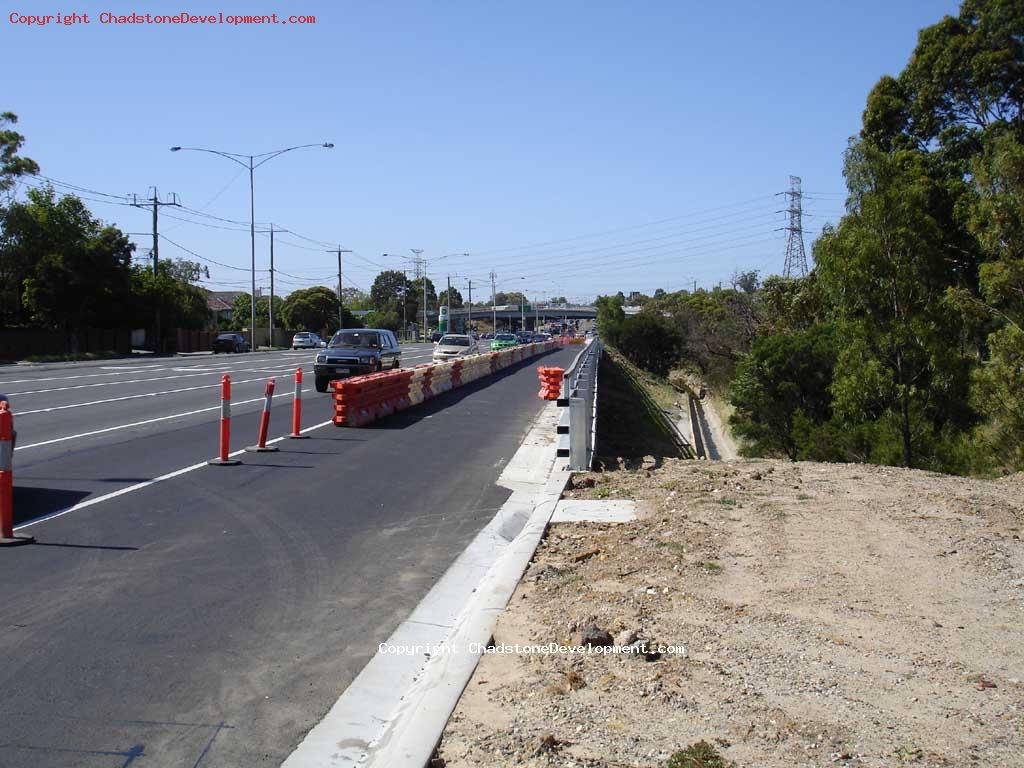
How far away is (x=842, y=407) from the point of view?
1085 inches

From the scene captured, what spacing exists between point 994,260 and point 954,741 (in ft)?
79.7

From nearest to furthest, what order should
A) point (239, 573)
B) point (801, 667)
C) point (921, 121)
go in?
point (801, 667) → point (239, 573) → point (921, 121)

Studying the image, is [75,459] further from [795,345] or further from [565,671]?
[795,345]

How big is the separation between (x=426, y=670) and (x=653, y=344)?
82.8 meters

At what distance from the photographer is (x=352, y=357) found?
25.2 meters

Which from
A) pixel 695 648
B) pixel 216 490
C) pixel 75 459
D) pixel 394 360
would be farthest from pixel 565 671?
pixel 394 360

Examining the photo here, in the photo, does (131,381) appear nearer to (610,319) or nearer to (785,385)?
(785,385)

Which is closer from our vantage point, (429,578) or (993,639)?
(993,639)

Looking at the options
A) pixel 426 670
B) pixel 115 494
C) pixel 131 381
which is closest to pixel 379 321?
pixel 131 381

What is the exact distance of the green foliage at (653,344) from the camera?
3428 inches

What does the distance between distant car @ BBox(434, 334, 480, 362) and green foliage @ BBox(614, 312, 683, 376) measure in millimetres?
40656

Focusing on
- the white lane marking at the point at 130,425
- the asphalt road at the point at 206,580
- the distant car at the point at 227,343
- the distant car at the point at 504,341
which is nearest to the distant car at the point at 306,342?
the distant car at the point at 227,343

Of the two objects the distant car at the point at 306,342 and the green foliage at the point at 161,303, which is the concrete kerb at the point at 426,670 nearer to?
the green foliage at the point at 161,303

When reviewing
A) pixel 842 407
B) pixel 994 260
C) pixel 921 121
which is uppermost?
pixel 921 121
